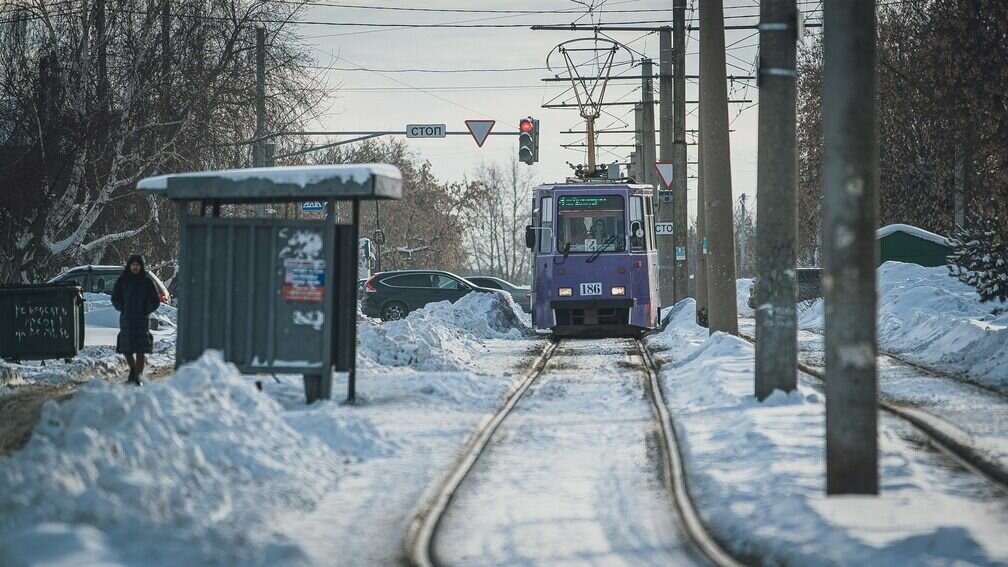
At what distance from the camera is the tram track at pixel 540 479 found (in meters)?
6.89

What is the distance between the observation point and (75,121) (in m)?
31.3

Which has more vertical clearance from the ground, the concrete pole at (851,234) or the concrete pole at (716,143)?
the concrete pole at (716,143)

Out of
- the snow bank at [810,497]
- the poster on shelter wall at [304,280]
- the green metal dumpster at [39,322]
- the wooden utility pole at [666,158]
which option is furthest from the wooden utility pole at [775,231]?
the wooden utility pole at [666,158]

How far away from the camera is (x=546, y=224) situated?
82.8 ft

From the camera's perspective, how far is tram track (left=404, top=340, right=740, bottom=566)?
689 centimetres

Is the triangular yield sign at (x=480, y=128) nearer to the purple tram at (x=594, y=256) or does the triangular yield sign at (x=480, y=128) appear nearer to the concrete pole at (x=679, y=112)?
the concrete pole at (x=679, y=112)

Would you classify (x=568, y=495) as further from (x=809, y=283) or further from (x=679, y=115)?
(x=809, y=283)

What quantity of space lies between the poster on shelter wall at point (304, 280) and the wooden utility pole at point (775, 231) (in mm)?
4115

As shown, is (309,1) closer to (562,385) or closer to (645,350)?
(645,350)

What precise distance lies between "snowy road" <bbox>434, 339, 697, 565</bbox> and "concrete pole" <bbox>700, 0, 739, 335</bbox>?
6230mm

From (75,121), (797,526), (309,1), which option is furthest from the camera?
(309,1)

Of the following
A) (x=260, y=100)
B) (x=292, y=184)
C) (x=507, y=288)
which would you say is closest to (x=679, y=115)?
(x=260, y=100)

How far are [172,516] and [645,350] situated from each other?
15782 mm

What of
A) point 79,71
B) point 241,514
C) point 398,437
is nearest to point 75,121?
point 79,71
